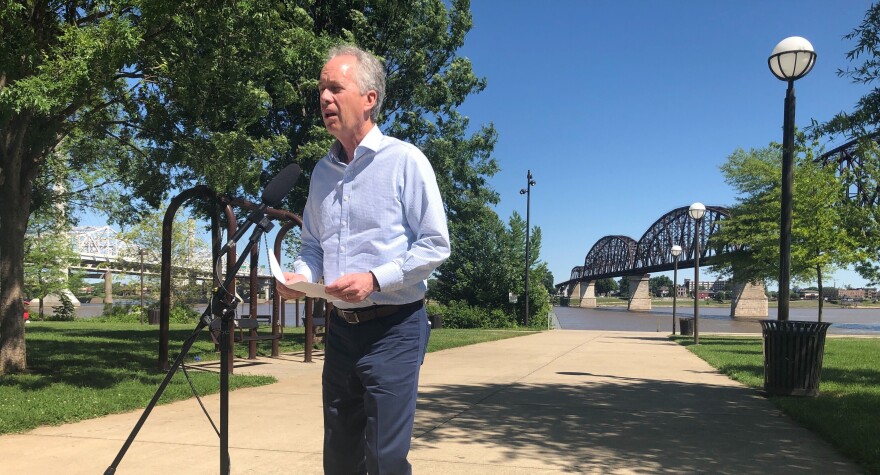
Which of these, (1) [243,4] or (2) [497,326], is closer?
(1) [243,4]

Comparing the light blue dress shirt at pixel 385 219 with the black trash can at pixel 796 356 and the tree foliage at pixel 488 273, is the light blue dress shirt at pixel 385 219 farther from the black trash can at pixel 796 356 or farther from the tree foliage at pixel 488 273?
the tree foliage at pixel 488 273

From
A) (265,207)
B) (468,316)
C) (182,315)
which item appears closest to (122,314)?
(182,315)

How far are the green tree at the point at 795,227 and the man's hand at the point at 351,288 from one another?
827 inches

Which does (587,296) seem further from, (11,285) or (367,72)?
(367,72)

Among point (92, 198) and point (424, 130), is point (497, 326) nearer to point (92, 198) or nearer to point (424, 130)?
point (424, 130)

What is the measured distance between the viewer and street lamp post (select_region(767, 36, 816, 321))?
840cm

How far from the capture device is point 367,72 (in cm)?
242

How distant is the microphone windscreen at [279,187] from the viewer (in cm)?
271

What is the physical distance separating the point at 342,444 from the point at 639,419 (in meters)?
4.92

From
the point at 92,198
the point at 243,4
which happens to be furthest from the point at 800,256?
the point at 92,198

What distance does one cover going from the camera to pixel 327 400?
2.43m

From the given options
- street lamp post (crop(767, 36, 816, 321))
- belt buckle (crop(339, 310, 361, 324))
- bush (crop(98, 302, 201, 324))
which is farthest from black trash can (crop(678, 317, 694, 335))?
belt buckle (crop(339, 310, 361, 324))

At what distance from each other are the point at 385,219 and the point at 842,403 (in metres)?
7.21

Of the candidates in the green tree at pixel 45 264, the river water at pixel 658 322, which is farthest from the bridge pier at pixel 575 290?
the green tree at pixel 45 264
